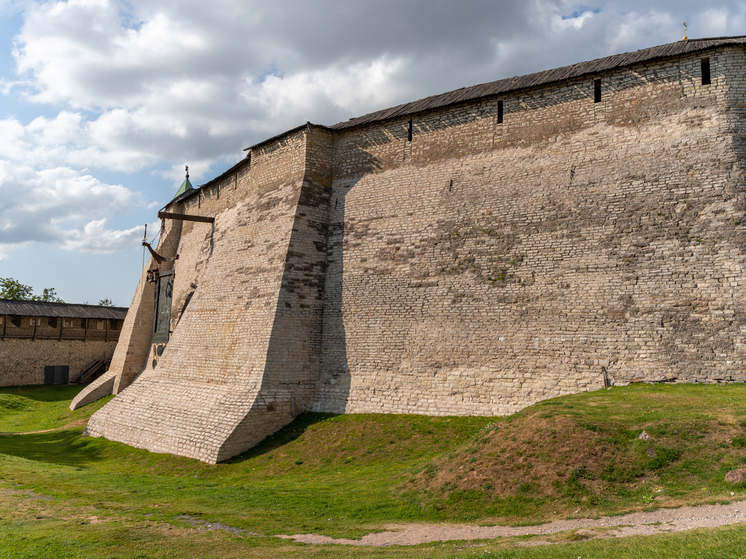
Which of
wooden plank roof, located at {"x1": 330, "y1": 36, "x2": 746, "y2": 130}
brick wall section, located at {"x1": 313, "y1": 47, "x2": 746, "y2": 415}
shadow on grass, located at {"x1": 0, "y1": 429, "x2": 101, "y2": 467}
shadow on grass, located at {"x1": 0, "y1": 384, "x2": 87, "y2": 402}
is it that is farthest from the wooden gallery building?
wooden plank roof, located at {"x1": 330, "y1": 36, "x2": 746, "y2": 130}

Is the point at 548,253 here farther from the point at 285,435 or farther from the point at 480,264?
the point at 285,435

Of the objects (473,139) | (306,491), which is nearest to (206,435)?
(306,491)

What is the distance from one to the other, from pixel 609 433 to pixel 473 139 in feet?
29.1

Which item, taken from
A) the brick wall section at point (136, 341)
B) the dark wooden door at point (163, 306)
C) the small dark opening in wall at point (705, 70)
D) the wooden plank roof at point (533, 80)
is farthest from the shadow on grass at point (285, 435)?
the brick wall section at point (136, 341)

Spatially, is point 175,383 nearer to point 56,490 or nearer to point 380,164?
point 56,490

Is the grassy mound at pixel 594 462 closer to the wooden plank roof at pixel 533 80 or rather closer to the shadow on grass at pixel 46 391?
the wooden plank roof at pixel 533 80

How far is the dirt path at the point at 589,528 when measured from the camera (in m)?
5.18

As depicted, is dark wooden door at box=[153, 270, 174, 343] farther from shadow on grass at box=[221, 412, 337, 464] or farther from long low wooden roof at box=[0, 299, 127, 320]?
shadow on grass at box=[221, 412, 337, 464]

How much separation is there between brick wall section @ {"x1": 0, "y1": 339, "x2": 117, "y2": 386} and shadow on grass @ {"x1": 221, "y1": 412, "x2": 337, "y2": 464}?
21.8 metres

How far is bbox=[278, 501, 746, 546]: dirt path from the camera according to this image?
5.18 metres

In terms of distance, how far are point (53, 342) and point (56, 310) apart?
193cm

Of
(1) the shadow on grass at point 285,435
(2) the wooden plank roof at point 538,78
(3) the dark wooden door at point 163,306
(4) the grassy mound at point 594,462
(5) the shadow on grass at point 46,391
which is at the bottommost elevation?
(5) the shadow on grass at point 46,391

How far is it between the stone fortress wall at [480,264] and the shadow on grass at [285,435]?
0.78ft

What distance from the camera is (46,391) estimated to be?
1019 inches
